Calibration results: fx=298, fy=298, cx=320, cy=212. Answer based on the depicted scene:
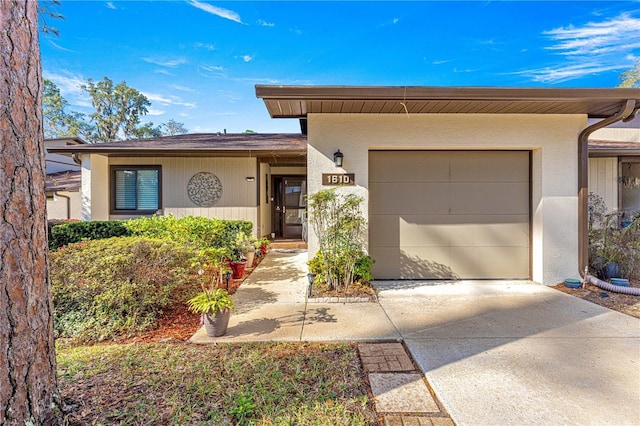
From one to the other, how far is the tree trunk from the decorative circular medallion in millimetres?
6901

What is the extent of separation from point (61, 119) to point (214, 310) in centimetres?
3249

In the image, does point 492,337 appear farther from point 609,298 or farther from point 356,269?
point 609,298

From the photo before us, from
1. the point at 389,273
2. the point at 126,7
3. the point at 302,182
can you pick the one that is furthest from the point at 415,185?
the point at 126,7

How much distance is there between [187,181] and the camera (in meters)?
8.44

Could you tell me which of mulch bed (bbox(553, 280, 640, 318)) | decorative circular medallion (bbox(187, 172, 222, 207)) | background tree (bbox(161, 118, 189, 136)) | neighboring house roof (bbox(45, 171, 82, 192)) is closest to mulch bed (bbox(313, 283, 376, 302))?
mulch bed (bbox(553, 280, 640, 318))

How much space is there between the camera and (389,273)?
5281mm

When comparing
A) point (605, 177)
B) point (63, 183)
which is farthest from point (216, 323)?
point (63, 183)

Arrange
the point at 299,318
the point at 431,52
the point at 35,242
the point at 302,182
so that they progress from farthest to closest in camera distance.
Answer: the point at 302,182
the point at 431,52
the point at 299,318
the point at 35,242

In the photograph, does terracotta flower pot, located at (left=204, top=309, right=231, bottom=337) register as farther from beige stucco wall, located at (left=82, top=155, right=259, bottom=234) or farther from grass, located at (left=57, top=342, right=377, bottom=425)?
beige stucco wall, located at (left=82, top=155, right=259, bottom=234)

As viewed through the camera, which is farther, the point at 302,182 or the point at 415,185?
the point at 302,182

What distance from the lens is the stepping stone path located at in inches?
73.2

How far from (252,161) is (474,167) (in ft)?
18.7

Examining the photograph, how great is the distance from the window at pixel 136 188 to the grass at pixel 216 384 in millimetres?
6295

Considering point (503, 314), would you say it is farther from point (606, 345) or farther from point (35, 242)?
point (35, 242)
